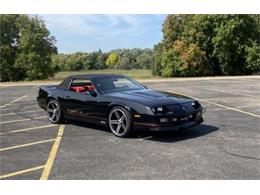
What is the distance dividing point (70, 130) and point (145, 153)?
→ 8.90 feet

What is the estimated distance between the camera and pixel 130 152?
694cm

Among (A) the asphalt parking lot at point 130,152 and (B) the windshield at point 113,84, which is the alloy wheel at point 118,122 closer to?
(A) the asphalt parking lot at point 130,152

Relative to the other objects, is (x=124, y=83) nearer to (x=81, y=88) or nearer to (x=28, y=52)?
(x=81, y=88)

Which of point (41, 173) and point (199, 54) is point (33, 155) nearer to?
point (41, 173)

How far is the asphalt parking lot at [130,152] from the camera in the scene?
18.9ft

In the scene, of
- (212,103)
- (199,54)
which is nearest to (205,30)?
(199,54)

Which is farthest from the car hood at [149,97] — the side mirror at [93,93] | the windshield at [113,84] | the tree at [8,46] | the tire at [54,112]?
the tree at [8,46]

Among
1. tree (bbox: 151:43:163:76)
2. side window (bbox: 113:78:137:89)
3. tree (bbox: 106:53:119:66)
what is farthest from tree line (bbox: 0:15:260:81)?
side window (bbox: 113:78:137:89)

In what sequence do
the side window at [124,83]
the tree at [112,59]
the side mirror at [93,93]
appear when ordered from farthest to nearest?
the tree at [112,59] → the side window at [124,83] → the side mirror at [93,93]

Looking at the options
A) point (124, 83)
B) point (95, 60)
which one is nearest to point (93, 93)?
point (124, 83)

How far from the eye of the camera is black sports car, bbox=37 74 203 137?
771 cm

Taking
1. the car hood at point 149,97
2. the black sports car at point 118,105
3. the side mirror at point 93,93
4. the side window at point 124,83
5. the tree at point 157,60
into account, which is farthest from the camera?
the tree at point 157,60

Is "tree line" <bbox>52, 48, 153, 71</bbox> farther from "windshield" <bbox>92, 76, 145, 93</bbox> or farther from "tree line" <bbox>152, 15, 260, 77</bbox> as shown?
"windshield" <bbox>92, 76, 145, 93</bbox>

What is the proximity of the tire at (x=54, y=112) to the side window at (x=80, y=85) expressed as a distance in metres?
0.58
